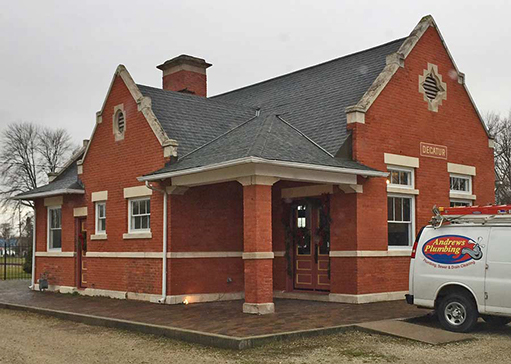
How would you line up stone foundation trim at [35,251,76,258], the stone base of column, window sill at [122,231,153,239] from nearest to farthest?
the stone base of column, window sill at [122,231,153,239], stone foundation trim at [35,251,76,258]

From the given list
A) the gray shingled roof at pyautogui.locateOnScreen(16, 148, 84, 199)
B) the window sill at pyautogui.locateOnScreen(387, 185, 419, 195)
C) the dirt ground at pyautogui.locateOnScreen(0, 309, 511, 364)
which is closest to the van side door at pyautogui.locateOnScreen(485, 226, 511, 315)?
the dirt ground at pyautogui.locateOnScreen(0, 309, 511, 364)

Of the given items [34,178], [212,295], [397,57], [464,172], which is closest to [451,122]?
[464,172]

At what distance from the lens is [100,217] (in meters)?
19.3

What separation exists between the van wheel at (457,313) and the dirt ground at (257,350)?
0.32 m

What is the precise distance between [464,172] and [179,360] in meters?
12.1

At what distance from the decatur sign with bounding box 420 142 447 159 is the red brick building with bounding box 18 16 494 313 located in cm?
5

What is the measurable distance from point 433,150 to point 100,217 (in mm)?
9924

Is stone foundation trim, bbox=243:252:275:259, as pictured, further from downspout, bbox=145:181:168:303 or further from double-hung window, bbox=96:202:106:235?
double-hung window, bbox=96:202:106:235

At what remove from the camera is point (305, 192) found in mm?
16781

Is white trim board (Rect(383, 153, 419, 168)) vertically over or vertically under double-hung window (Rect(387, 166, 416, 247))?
over

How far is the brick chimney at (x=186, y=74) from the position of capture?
23953mm

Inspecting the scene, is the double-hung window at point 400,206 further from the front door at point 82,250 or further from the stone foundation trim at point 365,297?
the front door at point 82,250

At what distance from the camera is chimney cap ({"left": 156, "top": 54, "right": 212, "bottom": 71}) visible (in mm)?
23953

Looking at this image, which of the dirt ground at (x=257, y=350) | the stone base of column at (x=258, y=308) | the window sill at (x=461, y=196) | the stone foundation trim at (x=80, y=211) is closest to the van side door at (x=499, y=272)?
the dirt ground at (x=257, y=350)
